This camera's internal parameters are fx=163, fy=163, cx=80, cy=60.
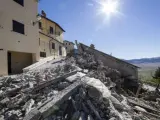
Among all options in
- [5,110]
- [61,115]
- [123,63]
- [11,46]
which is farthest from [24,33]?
[61,115]

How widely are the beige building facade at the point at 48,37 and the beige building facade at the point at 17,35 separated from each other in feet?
15.6

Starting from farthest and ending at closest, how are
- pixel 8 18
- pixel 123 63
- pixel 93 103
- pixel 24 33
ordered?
pixel 24 33 < pixel 8 18 < pixel 123 63 < pixel 93 103

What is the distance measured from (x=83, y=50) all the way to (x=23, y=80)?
6554 mm

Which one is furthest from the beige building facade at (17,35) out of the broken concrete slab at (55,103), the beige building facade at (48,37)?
the broken concrete slab at (55,103)

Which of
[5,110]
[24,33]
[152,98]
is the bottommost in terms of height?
[152,98]

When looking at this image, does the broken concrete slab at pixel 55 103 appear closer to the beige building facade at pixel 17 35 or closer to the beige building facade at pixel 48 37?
the beige building facade at pixel 17 35

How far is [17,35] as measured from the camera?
580 inches

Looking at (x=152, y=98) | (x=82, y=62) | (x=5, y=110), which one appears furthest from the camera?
(x=82, y=62)

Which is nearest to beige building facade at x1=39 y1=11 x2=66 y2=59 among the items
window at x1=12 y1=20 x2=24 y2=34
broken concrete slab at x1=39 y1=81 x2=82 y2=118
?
window at x1=12 y1=20 x2=24 y2=34

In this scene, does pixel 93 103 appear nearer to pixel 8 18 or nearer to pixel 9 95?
pixel 9 95

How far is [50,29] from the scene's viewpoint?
29938 mm

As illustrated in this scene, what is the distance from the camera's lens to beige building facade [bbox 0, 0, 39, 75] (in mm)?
12938

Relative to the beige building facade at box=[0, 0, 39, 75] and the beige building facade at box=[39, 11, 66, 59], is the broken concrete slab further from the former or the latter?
the beige building facade at box=[39, 11, 66, 59]

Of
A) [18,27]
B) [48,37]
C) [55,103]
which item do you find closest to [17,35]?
[18,27]
